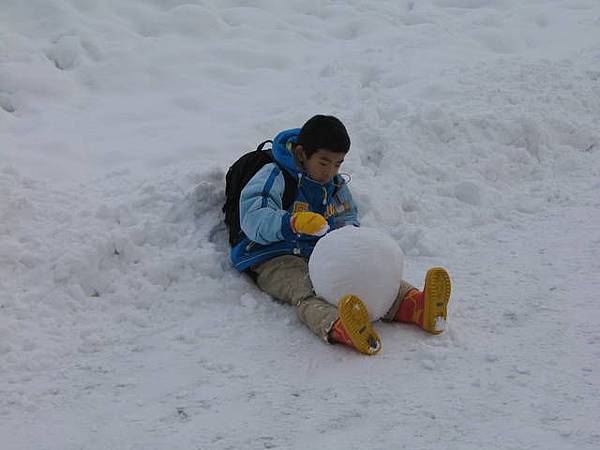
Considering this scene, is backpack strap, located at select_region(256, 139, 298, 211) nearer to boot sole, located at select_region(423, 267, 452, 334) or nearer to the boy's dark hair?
the boy's dark hair

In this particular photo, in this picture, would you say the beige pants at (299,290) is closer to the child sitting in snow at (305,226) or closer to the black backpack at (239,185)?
the child sitting in snow at (305,226)

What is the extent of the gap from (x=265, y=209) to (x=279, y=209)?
0.11 metres

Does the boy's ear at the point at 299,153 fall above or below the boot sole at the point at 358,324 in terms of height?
above

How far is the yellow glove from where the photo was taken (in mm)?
3643

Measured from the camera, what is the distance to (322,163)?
4.00 m

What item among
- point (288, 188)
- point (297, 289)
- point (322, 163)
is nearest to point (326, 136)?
point (322, 163)

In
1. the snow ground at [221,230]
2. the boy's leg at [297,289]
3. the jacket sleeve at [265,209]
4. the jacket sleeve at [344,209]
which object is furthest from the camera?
the jacket sleeve at [344,209]

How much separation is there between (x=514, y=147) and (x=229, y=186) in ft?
7.58

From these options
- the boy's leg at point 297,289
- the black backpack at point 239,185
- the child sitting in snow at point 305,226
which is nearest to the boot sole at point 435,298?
the child sitting in snow at point 305,226

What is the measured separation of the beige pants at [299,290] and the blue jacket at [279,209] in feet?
Answer: 0.22

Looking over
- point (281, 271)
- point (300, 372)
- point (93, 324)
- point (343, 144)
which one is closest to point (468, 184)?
point (343, 144)

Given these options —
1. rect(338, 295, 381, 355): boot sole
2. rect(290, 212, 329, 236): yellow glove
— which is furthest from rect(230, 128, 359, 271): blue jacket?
rect(338, 295, 381, 355): boot sole

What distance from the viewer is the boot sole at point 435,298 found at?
3439 mm

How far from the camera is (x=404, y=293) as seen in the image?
142 inches
